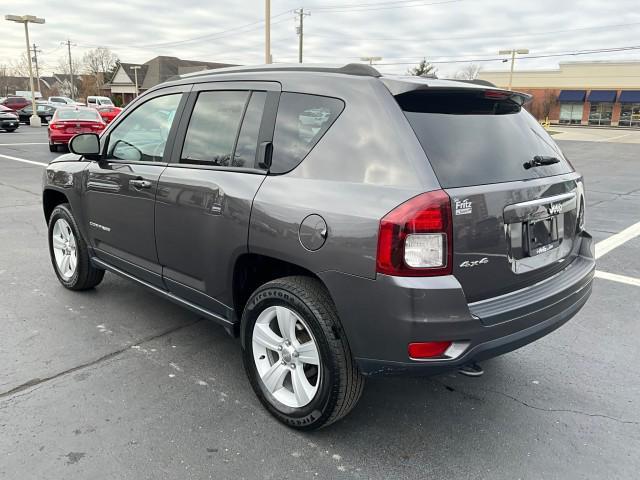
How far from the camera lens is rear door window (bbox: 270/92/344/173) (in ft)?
8.72

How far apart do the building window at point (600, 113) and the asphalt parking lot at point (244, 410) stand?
186ft

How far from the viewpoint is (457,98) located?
2.66 metres

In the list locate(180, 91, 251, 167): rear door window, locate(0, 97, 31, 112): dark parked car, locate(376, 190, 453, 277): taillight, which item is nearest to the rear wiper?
locate(376, 190, 453, 277): taillight

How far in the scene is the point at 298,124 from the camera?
9.11 feet

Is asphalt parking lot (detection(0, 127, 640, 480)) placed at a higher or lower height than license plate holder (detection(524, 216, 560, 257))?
lower

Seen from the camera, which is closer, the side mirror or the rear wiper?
the rear wiper

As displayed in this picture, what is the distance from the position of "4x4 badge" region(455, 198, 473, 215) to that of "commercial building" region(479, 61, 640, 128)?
5621 centimetres

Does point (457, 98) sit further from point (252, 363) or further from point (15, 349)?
point (15, 349)

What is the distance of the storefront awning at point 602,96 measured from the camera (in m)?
51.8

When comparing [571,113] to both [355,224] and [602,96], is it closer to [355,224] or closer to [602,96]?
[602,96]

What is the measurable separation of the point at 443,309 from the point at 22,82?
114m

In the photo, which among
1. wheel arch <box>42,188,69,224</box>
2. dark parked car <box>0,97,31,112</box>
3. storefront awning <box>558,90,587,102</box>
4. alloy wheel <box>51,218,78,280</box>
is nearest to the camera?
alloy wheel <box>51,218,78,280</box>

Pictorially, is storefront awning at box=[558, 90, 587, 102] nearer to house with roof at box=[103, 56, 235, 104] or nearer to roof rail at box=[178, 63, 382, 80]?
house with roof at box=[103, 56, 235, 104]

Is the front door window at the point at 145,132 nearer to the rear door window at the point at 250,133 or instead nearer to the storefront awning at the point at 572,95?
the rear door window at the point at 250,133
